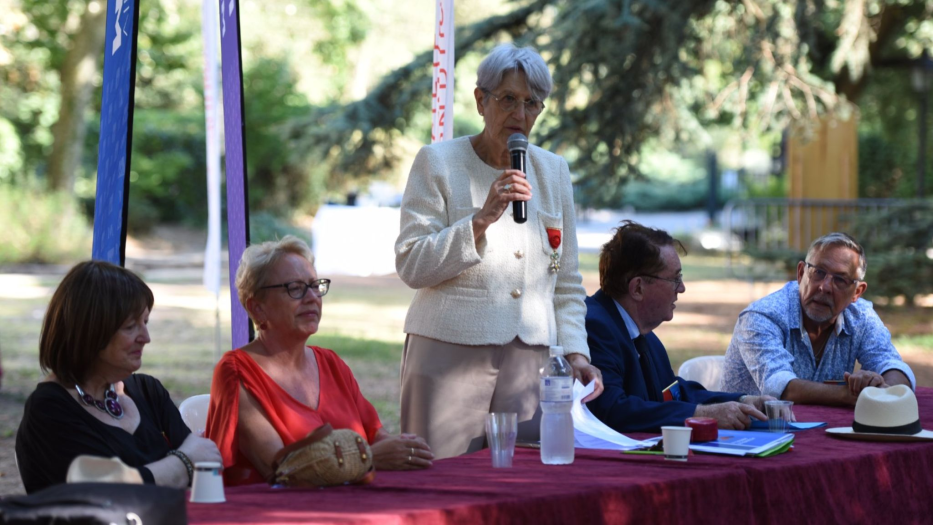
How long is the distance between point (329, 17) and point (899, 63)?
13.2 metres

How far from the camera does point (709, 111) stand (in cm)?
1103

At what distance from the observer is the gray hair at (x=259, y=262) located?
112 inches

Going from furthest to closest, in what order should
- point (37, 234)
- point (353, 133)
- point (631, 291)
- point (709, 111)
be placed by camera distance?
point (37, 234), point (353, 133), point (709, 111), point (631, 291)

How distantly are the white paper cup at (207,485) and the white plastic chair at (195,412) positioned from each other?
1.24 metres

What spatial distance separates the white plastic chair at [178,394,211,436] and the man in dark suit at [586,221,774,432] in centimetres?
126

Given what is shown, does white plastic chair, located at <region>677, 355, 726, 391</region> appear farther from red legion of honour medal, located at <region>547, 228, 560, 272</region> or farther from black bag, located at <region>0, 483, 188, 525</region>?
black bag, located at <region>0, 483, 188, 525</region>

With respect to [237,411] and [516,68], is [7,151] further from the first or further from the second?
[237,411]

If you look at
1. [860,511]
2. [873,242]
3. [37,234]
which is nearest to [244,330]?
[860,511]

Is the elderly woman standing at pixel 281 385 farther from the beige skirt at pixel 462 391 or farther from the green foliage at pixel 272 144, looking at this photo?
the green foliage at pixel 272 144

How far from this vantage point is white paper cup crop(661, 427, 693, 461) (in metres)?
2.64

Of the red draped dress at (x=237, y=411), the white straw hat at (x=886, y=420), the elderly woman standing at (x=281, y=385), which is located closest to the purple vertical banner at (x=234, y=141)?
the elderly woman standing at (x=281, y=385)

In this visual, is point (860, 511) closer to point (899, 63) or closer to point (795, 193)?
point (795, 193)

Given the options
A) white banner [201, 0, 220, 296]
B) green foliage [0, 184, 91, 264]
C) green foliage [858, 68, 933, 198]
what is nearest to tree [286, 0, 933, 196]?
white banner [201, 0, 220, 296]

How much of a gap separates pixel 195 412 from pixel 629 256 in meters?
1.51
